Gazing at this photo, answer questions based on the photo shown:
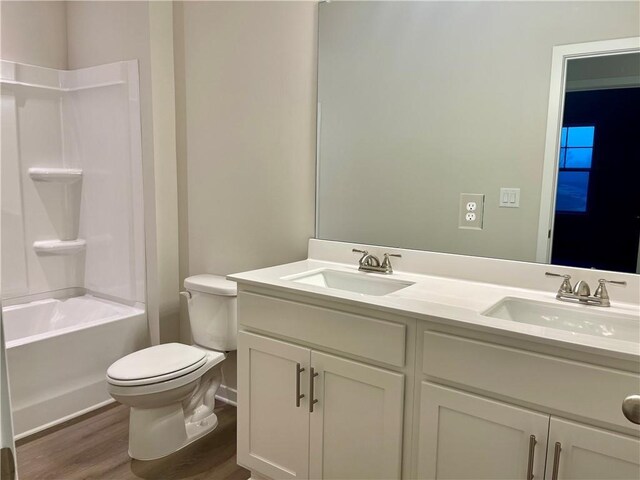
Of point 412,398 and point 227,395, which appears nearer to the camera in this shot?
point 412,398

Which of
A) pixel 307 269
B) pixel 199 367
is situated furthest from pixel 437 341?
pixel 199 367

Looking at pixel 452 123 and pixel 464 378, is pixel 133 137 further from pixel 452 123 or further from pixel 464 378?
pixel 464 378

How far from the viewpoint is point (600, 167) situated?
1.61 m

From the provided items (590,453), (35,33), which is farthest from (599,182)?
(35,33)

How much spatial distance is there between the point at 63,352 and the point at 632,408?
2457 millimetres

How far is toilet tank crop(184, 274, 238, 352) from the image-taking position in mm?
2344

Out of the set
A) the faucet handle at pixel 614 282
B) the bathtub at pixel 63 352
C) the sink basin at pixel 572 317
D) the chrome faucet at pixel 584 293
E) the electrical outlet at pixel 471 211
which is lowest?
the bathtub at pixel 63 352

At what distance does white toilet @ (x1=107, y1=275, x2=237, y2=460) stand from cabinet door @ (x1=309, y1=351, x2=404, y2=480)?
75 centimetres

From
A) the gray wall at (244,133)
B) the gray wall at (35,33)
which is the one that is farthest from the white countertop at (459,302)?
the gray wall at (35,33)

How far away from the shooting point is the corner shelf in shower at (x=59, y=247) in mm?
2961

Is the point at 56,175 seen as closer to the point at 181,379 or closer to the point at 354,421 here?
the point at 181,379

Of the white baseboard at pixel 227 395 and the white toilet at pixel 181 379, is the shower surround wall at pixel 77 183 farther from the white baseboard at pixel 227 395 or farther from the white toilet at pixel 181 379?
the white baseboard at pixel 227 395

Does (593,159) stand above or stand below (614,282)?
above

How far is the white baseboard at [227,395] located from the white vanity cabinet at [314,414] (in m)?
0.75
